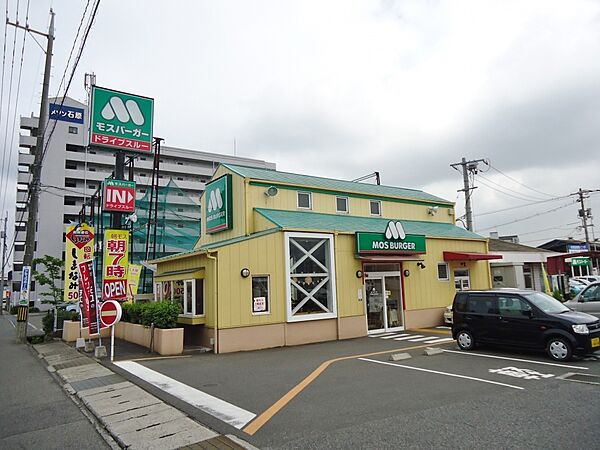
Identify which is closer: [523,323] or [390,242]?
[523,323]

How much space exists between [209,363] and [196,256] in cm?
407

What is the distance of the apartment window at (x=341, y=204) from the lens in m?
17.9

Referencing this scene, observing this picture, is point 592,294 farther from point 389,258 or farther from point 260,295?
point 260,295

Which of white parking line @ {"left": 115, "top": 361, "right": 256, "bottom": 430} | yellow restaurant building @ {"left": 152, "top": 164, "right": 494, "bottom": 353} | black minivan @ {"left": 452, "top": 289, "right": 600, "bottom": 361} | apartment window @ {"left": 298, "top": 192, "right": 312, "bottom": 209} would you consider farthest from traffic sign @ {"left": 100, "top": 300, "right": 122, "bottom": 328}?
black minivan @ {"left": 452, "top": 289, "right": 600, "bottom": 361}

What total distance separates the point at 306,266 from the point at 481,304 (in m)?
5.46

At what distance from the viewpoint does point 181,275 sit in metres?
A: 14.0

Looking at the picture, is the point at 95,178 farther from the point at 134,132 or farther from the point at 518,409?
the point at 518,409

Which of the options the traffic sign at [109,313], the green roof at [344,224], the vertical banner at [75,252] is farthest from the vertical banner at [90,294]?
the green roof at [344,224]

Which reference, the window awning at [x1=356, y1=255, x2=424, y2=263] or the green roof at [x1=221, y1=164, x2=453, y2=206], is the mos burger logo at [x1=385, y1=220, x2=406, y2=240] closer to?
the window awning at [x1=356, y1=255, x2=424, y2=263]

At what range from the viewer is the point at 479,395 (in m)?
6.81

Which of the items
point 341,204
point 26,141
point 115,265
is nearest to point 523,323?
point 341,204

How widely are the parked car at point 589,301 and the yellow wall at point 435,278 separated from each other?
16.6ft

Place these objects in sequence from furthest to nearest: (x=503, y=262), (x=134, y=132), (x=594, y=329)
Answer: (x=503, y=262), (x=134, y=132), (x=594, y=329)

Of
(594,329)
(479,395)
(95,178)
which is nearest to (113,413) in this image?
(479,395)
